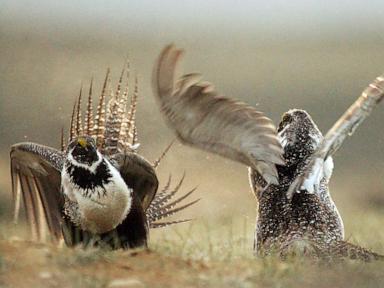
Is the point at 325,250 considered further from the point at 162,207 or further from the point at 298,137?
the point at 162,207

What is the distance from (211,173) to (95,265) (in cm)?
342

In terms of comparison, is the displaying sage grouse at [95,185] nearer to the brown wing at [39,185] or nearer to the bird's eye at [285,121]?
the brown wing at [39,185]

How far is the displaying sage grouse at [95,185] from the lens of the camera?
6801 millimetres

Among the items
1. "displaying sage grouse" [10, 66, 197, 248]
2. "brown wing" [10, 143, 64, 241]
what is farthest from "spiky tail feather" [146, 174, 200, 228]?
"brown wing" [10, 143, 64, 241]

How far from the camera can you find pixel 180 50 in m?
5.79

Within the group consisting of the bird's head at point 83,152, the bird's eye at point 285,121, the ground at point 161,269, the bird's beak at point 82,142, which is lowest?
the ground at point 161,269

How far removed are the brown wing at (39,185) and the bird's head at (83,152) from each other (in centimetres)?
31

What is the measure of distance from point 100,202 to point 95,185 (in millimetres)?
104

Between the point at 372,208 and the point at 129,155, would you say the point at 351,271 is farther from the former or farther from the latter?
the point at 372,208

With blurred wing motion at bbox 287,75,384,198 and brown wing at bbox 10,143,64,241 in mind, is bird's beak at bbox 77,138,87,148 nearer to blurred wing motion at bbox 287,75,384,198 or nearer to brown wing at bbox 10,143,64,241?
brown wing at bbox 10,143,64,241

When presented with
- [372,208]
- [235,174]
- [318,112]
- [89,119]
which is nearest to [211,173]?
[235,174]

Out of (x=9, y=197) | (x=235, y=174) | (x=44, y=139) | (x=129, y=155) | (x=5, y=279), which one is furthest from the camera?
(x=44, y=139)

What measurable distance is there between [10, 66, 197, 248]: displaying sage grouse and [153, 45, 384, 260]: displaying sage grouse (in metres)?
0.75

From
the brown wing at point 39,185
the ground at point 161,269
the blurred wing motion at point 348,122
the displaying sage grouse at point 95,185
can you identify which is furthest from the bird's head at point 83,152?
the blurred wing motion at point 348,122
